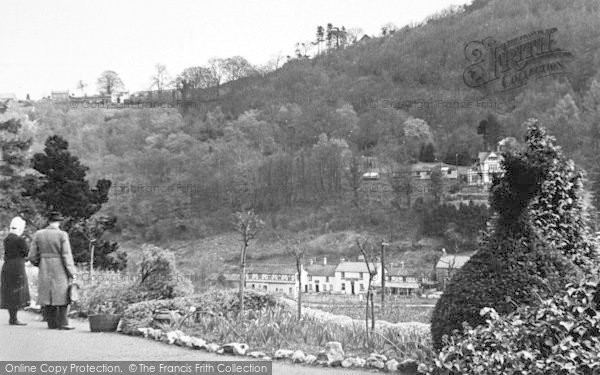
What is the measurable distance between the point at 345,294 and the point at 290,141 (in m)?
67.7

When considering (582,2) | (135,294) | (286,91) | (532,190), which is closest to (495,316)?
(532,190)

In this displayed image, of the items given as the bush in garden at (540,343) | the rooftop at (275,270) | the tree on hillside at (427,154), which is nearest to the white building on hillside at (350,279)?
the rooftop at (275,270)

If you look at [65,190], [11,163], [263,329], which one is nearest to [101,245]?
[65,190]

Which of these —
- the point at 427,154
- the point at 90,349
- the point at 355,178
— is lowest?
the point at 90,349

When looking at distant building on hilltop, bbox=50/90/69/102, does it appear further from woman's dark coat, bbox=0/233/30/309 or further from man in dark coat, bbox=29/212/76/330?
man in dark coat, bbox=29/212/76/330

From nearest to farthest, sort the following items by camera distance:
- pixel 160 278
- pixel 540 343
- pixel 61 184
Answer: pixel 540 343 < pixel 160 278 < pixel 61 184

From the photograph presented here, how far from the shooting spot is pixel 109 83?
103062 millimetres

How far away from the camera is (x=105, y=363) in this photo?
6062 mm

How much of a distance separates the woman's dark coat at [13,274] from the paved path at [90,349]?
402 millimetres

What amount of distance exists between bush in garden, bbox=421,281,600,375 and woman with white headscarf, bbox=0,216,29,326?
5.69 meters

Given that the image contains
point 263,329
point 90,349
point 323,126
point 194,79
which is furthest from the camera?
point 194,79

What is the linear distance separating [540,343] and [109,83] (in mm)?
103933

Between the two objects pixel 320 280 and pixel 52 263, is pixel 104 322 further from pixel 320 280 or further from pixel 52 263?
pixel 320 280

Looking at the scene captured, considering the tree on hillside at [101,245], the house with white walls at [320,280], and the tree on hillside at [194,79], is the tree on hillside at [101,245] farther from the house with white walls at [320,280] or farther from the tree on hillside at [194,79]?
the tree on hillside at [194,79]
